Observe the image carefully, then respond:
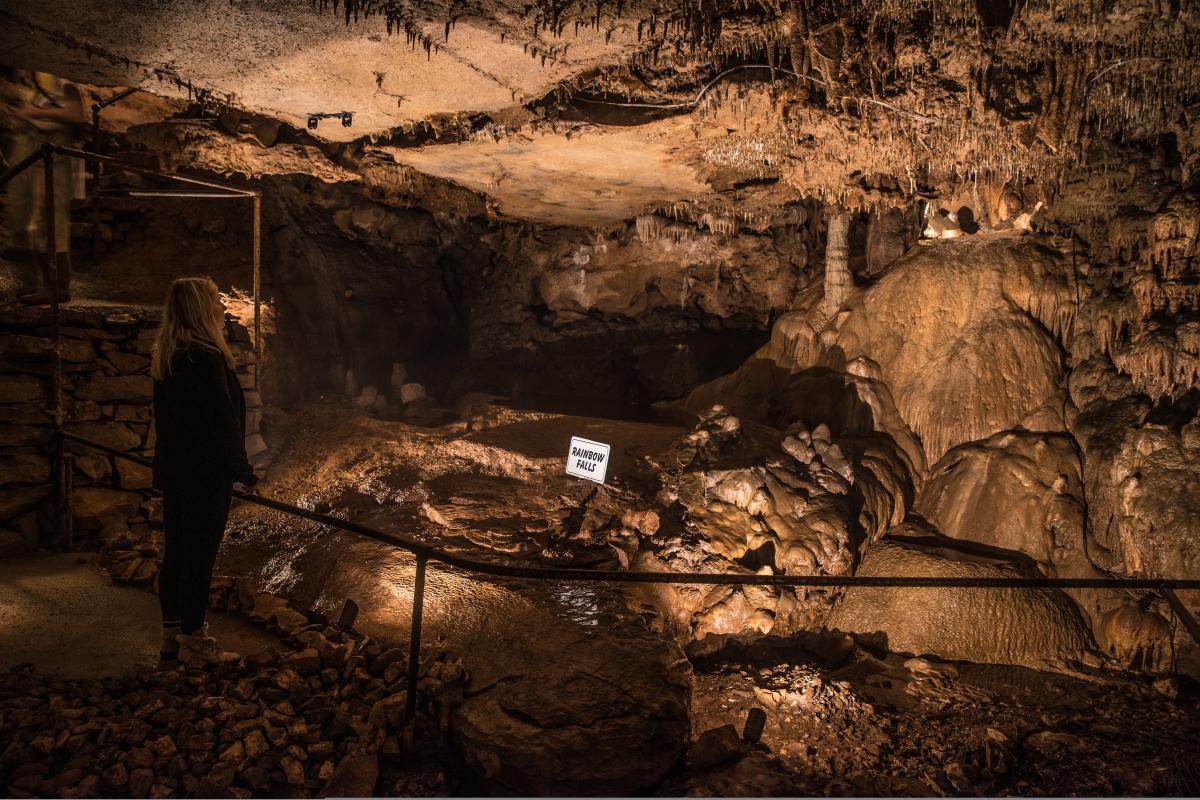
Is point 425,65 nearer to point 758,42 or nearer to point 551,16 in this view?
point 551,16

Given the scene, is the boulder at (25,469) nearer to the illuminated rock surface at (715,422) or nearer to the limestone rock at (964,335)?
the illuminated rock surface at (715,422)

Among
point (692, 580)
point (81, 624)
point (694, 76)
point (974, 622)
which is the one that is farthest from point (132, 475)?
point (974, 622)

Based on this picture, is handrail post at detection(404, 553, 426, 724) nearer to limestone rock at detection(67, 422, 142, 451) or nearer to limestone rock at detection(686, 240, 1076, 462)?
limestone rock at detection(67, 422, 142, 451)

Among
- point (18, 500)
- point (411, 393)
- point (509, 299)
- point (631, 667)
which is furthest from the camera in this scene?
point (509, 299)

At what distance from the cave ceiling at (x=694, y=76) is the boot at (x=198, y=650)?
4.27 metres

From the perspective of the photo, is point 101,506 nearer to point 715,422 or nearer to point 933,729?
point 715,422

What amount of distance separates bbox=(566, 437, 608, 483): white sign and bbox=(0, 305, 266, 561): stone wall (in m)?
3.48

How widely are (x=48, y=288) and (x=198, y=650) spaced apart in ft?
13.0

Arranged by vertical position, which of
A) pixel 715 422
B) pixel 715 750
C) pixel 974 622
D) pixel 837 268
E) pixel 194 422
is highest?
pixel 837 268

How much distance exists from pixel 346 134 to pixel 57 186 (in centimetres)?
295

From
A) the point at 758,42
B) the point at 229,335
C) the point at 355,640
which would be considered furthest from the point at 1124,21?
the point at 229,335

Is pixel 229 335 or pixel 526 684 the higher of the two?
pixel 229 335

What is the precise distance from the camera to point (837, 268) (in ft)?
35.4

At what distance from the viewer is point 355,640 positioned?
14.5 ft
